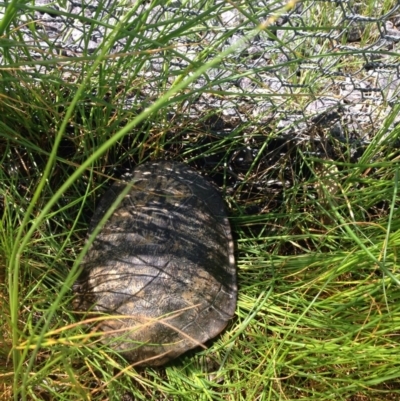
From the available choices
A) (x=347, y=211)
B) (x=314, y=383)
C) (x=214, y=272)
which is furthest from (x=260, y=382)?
(x=347, y=211)

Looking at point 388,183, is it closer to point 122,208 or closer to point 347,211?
point 347,211

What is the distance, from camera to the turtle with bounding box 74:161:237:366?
42.3 inches

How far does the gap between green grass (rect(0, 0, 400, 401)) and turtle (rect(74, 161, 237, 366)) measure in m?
0.04

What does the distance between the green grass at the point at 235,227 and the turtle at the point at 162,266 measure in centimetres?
4

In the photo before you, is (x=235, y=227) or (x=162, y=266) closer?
(x=162, y=266)

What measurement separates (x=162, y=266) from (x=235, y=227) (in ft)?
0.79

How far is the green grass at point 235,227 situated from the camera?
95 centimetres

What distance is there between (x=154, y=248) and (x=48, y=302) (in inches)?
9.3

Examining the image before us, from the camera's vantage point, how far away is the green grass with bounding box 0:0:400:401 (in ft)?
3.12

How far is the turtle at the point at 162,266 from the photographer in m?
1.07

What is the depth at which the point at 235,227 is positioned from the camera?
4.17ft

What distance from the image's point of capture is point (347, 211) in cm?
117

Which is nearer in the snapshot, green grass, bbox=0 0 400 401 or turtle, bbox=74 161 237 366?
green grass, bbox=0 0 400 401

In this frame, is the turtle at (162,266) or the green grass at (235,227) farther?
the turtle at (162,266)
